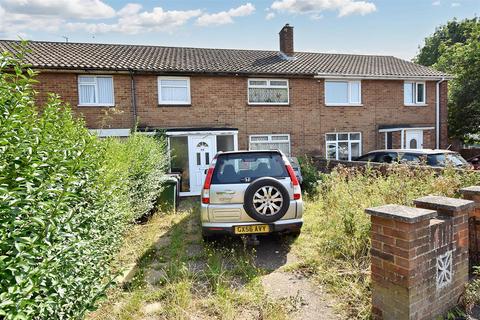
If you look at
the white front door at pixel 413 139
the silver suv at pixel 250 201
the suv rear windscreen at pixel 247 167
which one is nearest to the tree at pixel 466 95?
the white front door at pixel 413 139

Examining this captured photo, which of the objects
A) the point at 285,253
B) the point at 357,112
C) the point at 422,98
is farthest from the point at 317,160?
the point at 285,253

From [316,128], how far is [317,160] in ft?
4.83

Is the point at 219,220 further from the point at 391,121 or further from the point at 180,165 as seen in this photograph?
the point at 391,121

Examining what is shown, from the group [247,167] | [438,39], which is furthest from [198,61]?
[438,39]

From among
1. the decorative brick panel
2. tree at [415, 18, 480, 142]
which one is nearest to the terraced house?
tree at [415, 18, 480, 142]

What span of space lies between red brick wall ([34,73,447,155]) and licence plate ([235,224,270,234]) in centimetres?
790

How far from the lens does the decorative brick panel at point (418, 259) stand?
2811 mm

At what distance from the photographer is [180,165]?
40.9 feet

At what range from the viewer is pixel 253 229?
500 centimetres

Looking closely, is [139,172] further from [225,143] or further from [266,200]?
[225,143]

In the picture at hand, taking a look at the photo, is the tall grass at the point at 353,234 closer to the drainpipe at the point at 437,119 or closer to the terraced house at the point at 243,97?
the terraced house at the point at 243,97

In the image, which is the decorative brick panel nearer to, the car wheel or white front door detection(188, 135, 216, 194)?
the car wheel

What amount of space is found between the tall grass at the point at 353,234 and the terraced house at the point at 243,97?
7415 millimetres

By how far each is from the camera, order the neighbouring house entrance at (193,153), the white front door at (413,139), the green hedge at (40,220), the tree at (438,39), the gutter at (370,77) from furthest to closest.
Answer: the tree at (438,39) → the white front door at (413,139) → the gutter at (370,77) → the neighbouring house entrance at (193,153) → the green hedge at (40,220)
